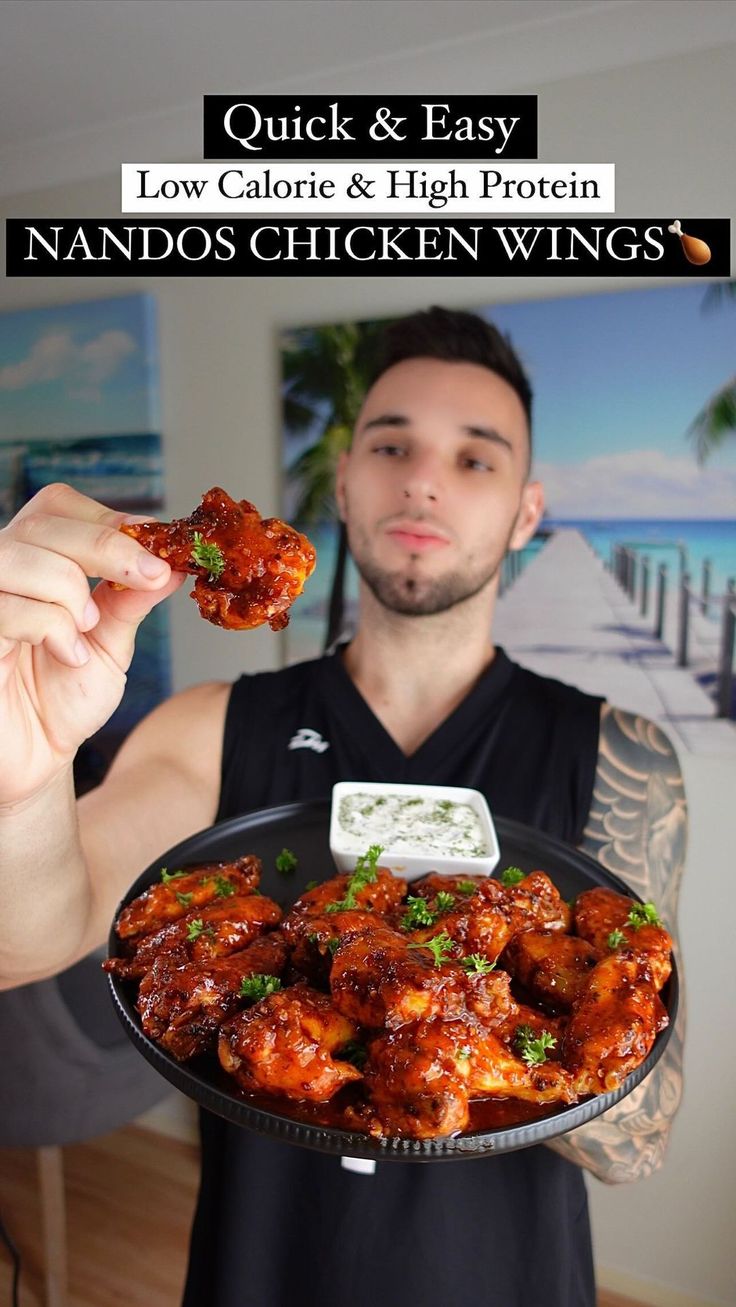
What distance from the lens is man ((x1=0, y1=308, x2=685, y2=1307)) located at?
3.60 feet

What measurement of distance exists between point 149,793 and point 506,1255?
107 centimetres

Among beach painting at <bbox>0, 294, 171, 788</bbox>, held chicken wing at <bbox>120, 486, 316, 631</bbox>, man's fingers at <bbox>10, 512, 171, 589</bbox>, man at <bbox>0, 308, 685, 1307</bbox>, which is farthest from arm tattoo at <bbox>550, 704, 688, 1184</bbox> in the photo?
beach painting at <bbox>0, 294, 171, 788</bbox>

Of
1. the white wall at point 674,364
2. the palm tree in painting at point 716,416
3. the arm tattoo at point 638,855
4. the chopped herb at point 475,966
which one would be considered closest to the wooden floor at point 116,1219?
the white wall at point 674,364

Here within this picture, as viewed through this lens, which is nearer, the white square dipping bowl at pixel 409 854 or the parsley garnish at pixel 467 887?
the parsley garnish at pixel 467 887

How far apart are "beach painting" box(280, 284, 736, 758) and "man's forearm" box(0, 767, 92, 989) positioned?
5.97 ft

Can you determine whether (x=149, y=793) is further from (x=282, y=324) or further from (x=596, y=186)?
(x=596, y=186)

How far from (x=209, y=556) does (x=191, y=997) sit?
1.58 feet

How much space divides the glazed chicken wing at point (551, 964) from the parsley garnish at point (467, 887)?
0.08m

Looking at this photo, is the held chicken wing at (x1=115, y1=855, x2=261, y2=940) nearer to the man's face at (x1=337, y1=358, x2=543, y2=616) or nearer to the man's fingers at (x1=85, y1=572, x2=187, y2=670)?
the man's fingers at (x1=85, y1=572, x2=187, y2=670)

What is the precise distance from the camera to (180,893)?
112cm

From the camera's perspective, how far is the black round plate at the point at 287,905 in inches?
29.8

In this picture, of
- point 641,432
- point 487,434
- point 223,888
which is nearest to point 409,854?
point 223,888

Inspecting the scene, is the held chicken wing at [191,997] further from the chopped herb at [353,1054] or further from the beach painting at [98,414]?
the beach painting at [98,414]

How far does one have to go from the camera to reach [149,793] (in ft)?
6.03
